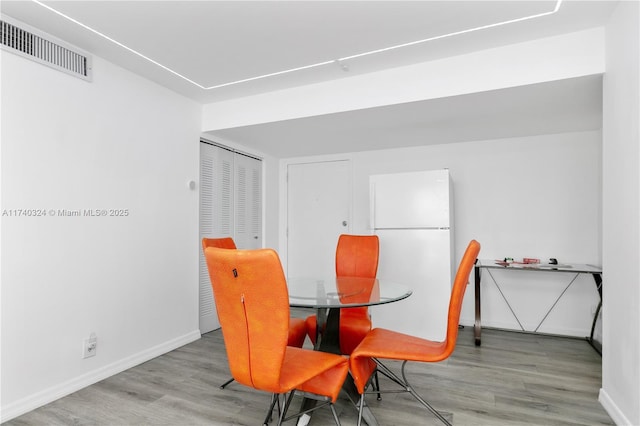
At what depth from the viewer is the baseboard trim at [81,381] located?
2123 mm

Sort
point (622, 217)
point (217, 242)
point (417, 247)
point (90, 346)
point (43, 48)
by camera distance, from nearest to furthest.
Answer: point (622, 217)
point (43, 48)
point (90, 346)
point (217, 242)
point (417, 247)

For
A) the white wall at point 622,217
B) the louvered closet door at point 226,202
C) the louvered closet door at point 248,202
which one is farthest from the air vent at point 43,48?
the white wall at point 622,217

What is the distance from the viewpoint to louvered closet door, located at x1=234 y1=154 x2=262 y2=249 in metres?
4.44

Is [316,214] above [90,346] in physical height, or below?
above

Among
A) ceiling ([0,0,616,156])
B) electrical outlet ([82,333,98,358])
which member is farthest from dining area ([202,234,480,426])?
ceiling ([0,0,616,156])

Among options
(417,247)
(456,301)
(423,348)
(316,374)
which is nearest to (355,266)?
(417,247)

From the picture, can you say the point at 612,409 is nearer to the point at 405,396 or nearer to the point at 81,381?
the point at 405,396

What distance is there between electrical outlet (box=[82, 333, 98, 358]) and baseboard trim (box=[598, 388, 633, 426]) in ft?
11.4

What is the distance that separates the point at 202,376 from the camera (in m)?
2.69

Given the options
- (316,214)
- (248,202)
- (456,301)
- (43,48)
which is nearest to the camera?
(456,301)

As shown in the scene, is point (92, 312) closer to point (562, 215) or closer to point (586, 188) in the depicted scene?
point (562, 215)

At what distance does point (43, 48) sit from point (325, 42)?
1.93 meters

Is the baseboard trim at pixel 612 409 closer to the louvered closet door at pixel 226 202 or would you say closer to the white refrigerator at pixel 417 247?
the white refrigerator at pixel 417 247

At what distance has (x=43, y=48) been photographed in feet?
7.66
